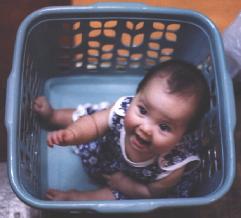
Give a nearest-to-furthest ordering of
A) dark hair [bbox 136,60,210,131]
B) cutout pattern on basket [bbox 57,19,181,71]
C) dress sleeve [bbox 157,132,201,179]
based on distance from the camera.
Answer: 1. dark hair [bbox 136,60,210,131]
2. dress sleeve [bbox 157,132,201,179]
3. cutout pattern on basket [bbox 57,19,181,71]

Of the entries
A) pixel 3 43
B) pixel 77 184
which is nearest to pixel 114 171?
pixel 77 184

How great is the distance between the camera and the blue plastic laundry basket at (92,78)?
2.72ft

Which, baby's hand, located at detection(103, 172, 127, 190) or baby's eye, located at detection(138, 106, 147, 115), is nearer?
baby's eye, located at detection(138, 106, 147, 115)

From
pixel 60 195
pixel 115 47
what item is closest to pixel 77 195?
pixel 60 195

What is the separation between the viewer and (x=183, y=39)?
3.58 feet

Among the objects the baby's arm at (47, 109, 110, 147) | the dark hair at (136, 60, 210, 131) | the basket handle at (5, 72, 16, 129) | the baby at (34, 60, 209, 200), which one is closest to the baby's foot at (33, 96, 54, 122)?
the baby at (34, 60, 209, 200)

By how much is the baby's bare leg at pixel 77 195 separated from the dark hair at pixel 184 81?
10.7 inches

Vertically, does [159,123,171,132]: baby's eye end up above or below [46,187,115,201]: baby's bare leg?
above

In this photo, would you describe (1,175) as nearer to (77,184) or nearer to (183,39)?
(77,184)

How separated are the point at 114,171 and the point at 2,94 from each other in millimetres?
361

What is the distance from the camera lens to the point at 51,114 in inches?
42.9

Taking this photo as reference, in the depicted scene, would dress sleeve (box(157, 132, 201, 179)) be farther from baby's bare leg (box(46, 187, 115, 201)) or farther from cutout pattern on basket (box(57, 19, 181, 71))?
cutout pattern on basket (box(57, 19, 181, 71))

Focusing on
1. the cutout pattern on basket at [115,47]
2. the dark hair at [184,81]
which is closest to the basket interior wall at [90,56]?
the cutout pattern on basket at [115,47]

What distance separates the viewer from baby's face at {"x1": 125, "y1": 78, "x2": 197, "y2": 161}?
0.80 m
